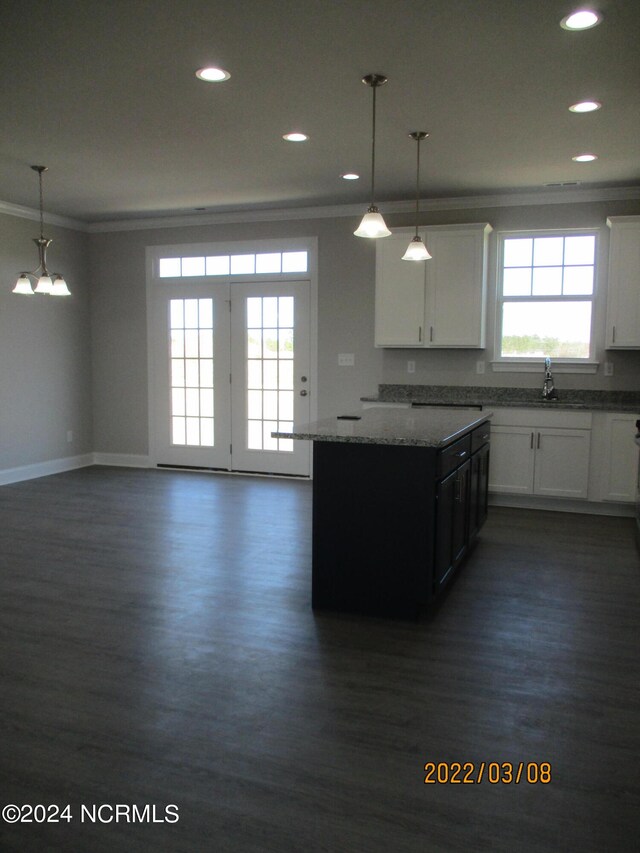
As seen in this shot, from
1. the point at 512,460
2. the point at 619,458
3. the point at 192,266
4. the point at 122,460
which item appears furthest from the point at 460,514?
the point at 122,460

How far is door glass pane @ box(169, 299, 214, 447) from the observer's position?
7242 millimetres

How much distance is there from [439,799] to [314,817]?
379mm

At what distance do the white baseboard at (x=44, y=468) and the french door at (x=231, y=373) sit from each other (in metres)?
0.84

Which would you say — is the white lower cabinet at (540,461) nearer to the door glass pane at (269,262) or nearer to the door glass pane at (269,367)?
the door glass pane at (269,367)

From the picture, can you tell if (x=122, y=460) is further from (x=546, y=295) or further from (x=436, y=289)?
(x=546, y=295)

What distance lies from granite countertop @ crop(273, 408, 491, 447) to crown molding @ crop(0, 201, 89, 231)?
4.29 meters


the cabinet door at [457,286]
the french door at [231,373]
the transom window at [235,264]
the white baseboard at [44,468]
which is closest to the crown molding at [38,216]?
the transom window at [235,264]

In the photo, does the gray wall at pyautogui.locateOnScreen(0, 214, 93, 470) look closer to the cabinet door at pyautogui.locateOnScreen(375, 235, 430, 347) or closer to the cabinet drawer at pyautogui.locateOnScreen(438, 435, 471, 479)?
the cabinet door at pyautogui.locateOnScreen(375, 235, 430, 347)

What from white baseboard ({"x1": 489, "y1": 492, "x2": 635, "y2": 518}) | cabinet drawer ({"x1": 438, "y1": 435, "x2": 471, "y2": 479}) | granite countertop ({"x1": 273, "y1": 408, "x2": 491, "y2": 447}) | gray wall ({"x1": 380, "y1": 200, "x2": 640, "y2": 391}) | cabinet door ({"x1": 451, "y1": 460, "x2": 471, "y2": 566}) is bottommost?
white baseboard ({"x1": 489, "y1": 492, "x2": 635, "y2": 518})

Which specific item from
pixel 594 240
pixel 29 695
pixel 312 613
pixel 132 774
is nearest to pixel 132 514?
pixel 312 613

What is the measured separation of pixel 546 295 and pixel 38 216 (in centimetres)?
499

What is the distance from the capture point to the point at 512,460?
5.71 meters

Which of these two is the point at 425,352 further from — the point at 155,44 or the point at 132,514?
the point at 155,44

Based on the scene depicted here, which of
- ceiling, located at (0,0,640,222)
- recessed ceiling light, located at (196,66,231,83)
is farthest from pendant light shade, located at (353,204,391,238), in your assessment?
recessed ceiling light, located at (196,66,231,83)
